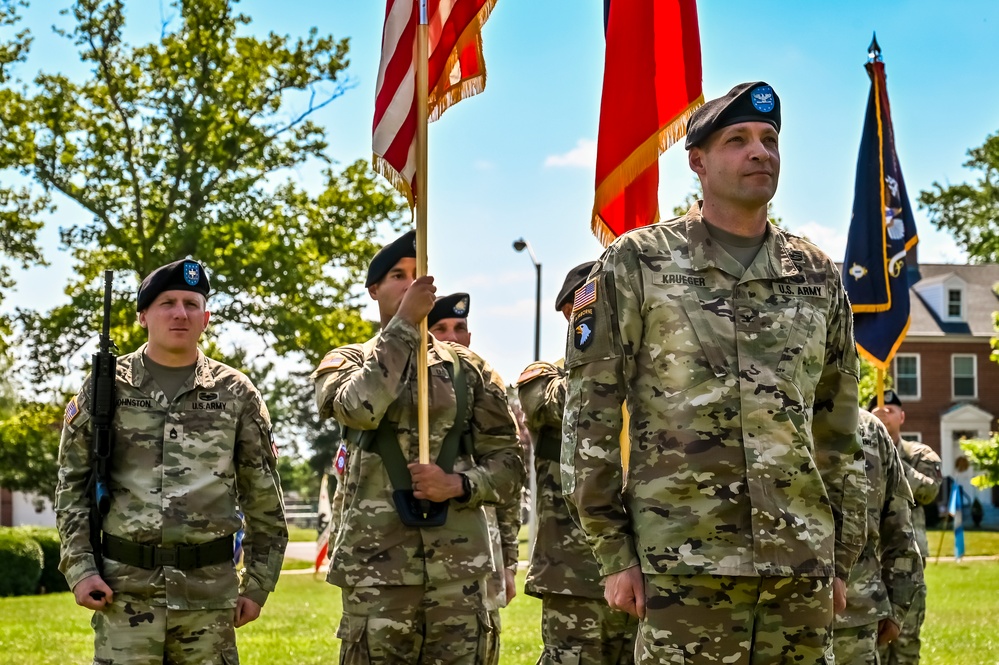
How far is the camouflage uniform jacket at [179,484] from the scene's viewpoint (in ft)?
17.4

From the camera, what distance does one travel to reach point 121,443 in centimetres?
545

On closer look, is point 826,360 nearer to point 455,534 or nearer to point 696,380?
point 696,380

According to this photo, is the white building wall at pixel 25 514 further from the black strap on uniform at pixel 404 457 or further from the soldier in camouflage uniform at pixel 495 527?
the black strap on uniform at pixel 404 457

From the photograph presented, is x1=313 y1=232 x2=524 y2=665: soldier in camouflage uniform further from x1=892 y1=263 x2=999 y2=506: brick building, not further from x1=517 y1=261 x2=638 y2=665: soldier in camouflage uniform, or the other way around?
x1=892 y1=263 x2=999 y2=506: brick building

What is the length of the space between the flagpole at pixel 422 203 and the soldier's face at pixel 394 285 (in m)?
0.26

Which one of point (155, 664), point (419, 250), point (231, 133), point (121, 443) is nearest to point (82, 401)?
point (121, 443)

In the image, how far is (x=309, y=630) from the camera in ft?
45.3

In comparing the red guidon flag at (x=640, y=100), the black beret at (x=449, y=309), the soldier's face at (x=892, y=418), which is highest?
the red guidon flag at (x=640, y=100)

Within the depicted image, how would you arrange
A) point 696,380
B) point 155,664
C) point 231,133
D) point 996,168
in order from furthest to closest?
point 996,168
point 231,133
point 155,664
point 696,380

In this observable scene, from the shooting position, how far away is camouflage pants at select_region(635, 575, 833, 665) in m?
3.64

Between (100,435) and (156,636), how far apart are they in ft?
2.98

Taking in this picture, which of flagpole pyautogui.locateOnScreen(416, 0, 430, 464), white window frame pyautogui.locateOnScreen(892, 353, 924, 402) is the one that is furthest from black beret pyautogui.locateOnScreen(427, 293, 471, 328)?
white window frame pyautogui.locateOnScreen(892, 353, 924, 402)

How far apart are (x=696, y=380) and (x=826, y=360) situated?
0.60 meters

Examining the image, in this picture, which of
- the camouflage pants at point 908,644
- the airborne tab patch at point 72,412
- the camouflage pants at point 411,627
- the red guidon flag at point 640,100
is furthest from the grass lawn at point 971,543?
the airborne tab patch at point 72,412
